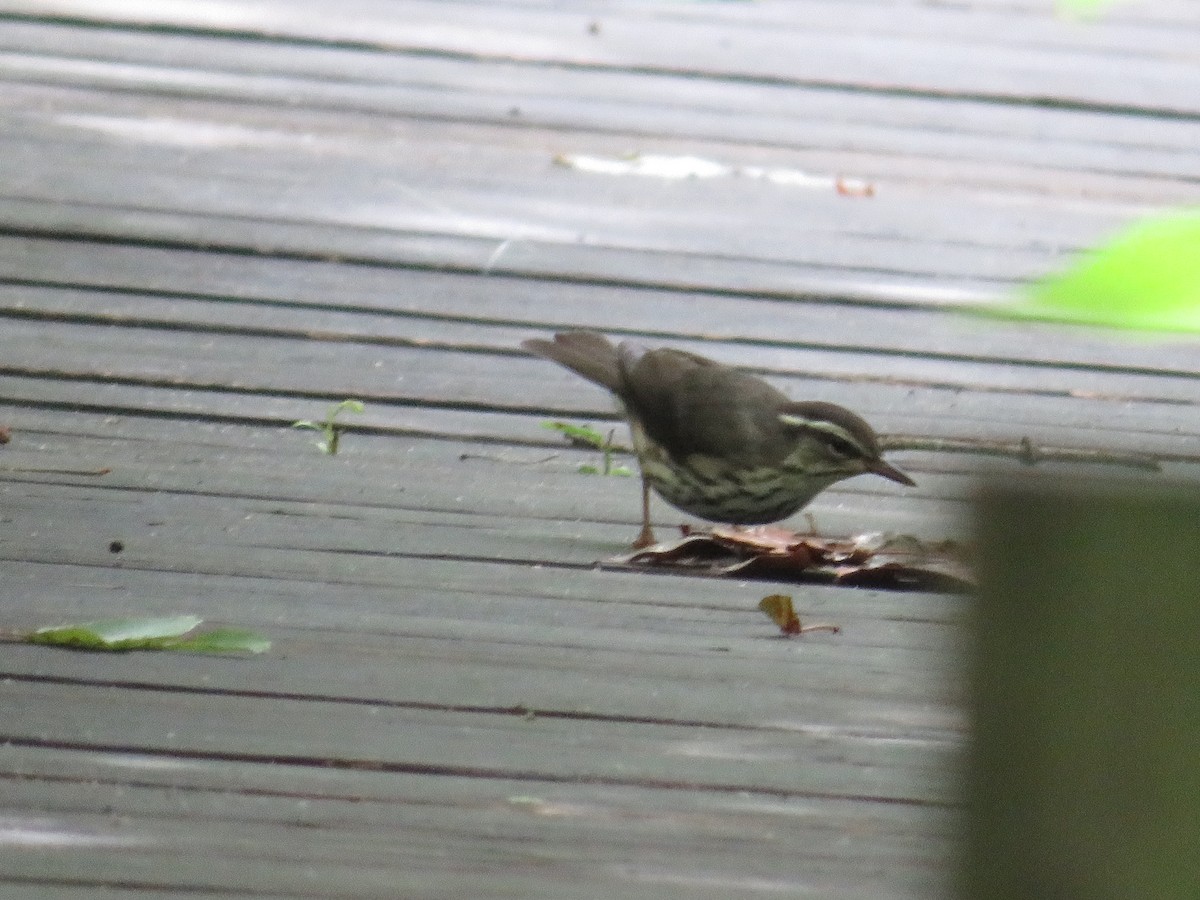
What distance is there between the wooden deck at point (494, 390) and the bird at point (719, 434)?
0.14 m

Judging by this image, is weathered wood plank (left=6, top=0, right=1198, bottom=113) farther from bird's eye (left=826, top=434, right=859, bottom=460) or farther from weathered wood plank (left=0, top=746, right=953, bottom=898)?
weathered wood plank (left=0, top=746, right=953, bottom=898)

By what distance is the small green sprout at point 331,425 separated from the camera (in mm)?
4875

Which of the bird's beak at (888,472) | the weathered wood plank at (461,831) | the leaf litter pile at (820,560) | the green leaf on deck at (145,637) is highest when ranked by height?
the bird's beak at (888,472)

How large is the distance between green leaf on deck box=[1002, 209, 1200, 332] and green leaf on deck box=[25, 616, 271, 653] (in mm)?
2631

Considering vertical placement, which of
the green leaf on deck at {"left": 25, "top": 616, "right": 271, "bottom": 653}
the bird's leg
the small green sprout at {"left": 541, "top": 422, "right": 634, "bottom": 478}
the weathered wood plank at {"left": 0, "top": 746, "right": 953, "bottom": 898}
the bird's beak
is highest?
the small green sprout at {"left": 541, "top": 422, "right": 634, "bottom": 478}

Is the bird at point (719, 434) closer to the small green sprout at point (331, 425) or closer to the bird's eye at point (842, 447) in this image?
the bird's eye at point (842, 447)

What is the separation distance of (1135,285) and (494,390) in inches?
169

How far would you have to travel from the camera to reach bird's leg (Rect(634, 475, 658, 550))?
4387 mm

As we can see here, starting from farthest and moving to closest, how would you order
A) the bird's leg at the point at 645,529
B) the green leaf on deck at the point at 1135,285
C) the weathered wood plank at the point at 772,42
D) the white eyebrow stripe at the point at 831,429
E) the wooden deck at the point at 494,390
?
the weathered wood plank at the point at 772,42
the white eyebrow stripe at the point at 831,429
the bird's leg at the point at 645,529
the wooden deck at the point at 494,390
the green leaf on deck at the point at 1135,285

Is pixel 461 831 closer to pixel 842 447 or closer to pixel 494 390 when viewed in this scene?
pixel 842 447

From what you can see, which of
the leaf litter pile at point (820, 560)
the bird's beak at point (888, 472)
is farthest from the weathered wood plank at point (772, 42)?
the leaf litter pile at point (820, 560)

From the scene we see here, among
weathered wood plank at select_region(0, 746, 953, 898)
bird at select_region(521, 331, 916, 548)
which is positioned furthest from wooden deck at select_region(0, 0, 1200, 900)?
bird at select_region(521, 331, 916, 548)

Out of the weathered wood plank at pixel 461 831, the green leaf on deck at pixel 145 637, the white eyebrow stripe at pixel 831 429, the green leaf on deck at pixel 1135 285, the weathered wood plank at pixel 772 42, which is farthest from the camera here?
the weathered wood plank at pixel 772 42

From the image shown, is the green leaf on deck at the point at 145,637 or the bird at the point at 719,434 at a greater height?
the bird at the point at 719,434
